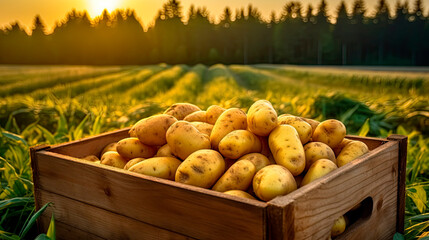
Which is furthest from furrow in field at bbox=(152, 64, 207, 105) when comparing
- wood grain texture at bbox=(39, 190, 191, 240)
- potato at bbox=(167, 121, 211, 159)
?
potato at bbox=(167, 121, 211, 159)

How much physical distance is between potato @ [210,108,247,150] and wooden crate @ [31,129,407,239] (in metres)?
0.42

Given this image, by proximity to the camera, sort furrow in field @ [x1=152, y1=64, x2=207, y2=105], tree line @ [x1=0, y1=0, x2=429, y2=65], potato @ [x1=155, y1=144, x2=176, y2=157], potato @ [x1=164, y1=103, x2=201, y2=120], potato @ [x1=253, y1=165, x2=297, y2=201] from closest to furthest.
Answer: potato @ [x1=253, y1=165, x2=297, y2=201], potato @ [x1=155, y1=144, x2=176, y2=157], potato @ [x1=164, y1=103, x2=201, y2=120], furrow in field @ [x1=152, y1=64, x2=207, y2=105], tree line @ [x1=0, y1=0, x2=429, y2=65]

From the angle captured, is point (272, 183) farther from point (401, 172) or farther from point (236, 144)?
point (401, 172)

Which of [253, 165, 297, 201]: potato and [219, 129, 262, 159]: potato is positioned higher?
[219, 129, 262, 159]: potato

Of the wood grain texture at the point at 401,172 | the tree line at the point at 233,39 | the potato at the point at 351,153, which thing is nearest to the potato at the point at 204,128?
the potato at the point at 351,153

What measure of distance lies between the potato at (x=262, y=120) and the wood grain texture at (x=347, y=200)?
13.6 inches

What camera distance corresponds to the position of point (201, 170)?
1361 mm

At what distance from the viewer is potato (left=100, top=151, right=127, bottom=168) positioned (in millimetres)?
1733

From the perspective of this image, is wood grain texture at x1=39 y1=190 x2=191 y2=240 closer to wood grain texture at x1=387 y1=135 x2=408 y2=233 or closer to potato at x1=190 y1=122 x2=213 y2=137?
potato at x1=190 y1=122 x2=213 y2=137

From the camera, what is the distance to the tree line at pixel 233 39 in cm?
5647

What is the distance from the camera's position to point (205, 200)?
3.74 ft

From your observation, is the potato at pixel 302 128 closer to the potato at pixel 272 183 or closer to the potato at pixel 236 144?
the potato at pixel 236 144

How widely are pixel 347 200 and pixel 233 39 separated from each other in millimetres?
71673

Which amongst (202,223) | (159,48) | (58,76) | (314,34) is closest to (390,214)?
(202,223)
